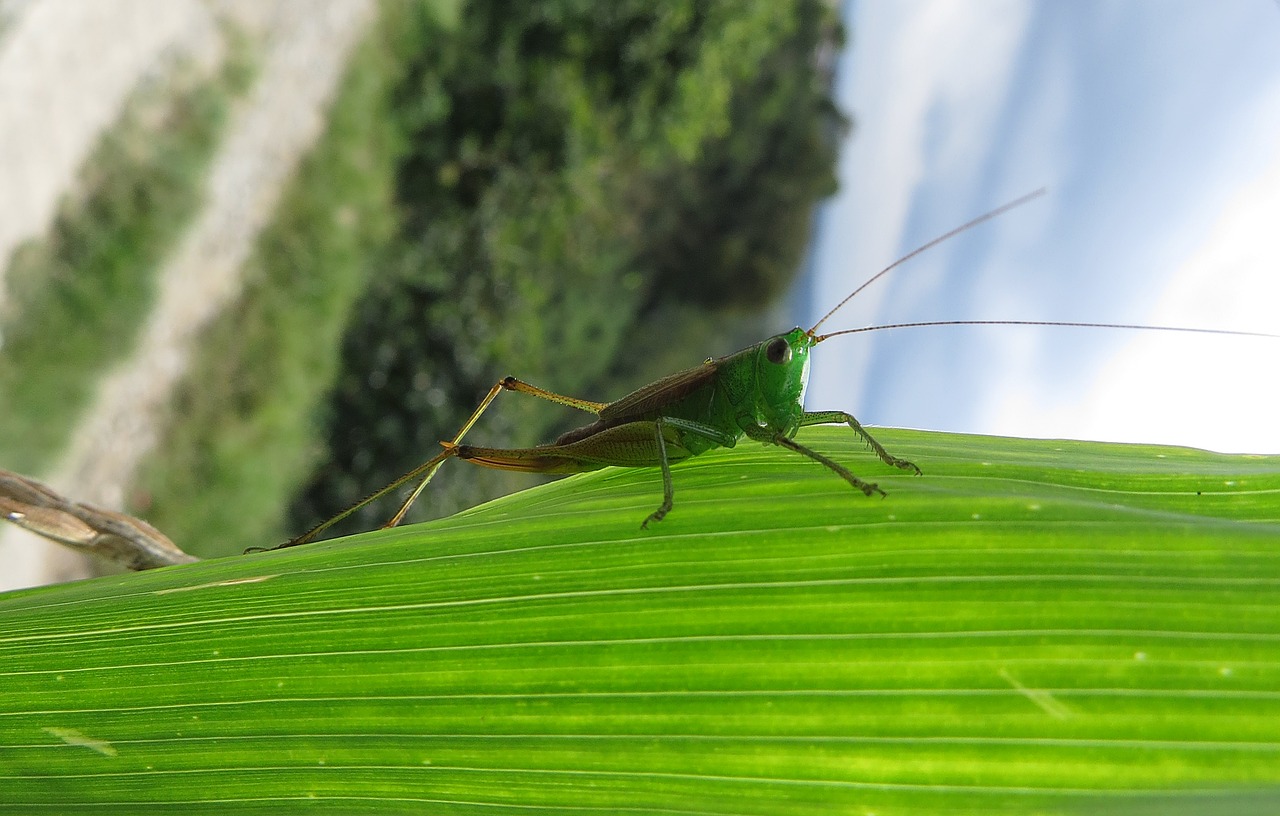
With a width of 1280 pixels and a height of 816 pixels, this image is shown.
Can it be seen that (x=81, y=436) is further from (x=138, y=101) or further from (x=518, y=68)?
(x=518, y=68)

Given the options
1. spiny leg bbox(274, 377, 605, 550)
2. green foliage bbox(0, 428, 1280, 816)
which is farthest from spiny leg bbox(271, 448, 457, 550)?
green foliage bbox(0, 428, 1280, 816)

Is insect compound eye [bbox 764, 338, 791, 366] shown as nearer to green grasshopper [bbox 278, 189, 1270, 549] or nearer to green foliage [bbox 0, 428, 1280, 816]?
green grasshopper [bbox 278, 189, 1270, 549]

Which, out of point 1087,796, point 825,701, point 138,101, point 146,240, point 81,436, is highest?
point 138,101

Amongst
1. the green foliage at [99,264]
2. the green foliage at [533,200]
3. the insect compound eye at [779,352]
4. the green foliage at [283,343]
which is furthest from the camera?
the green foliage at [533,200]

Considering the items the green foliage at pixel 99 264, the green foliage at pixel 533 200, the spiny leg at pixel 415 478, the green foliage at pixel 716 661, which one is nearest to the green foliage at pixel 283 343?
the green foliage at pixel 533 200

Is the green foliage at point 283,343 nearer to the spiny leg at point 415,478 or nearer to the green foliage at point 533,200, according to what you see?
the green foliage at point 533,200

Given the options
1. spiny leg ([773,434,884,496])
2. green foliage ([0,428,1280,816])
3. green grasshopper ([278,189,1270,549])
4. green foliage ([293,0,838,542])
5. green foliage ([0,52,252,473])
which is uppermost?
green foliage ([293,0,838,542])

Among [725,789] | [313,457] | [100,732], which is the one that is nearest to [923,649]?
[725,789]

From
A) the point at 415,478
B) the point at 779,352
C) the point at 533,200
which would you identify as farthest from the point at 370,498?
the point at 533,200
